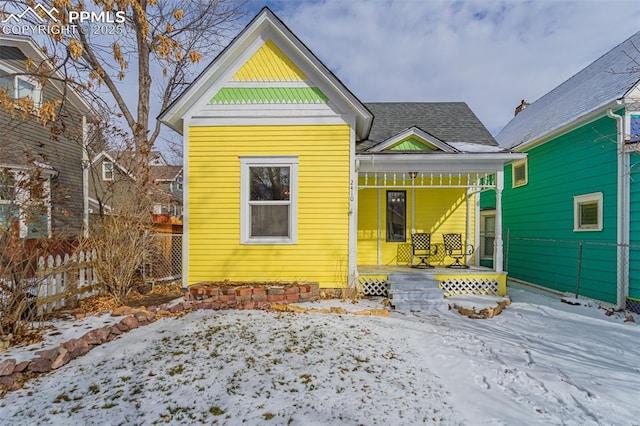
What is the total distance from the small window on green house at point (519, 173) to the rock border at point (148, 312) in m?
8.09

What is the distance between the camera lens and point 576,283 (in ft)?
25.8

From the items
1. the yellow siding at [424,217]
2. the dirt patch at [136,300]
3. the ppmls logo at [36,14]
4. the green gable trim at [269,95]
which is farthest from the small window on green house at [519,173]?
the ppmls logo at [36,14]

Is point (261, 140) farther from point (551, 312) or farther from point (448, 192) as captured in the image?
point (551, 312)

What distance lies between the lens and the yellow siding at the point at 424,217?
9641 millimetres

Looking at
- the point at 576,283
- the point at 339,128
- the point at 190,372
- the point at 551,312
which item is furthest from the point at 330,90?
the point at 576,283

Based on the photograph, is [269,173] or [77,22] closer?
[269,173]

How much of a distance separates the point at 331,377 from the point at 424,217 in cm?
721

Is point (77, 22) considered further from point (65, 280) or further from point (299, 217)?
point (299, 217)

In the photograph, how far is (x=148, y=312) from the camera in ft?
16.3

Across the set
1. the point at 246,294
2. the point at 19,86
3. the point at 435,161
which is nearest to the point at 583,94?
the point at 435,161

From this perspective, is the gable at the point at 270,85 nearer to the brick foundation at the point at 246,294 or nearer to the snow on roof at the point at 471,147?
the brick foundation at the point at 246,294

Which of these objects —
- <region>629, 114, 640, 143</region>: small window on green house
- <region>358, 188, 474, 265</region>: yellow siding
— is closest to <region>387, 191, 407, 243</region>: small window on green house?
<region>358, 188, 474, 265</region>: yellow siding

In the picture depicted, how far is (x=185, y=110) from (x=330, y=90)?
10.4 ft

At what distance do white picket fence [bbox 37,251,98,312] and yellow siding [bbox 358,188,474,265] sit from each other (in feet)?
21.6
